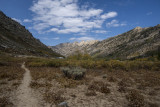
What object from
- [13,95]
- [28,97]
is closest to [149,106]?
[28,97]

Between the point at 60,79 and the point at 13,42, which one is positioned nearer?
the point at 60,79

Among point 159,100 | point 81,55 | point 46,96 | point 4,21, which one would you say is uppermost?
point 4,21

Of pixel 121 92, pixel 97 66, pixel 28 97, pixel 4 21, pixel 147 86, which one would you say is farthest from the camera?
pixel 4 21

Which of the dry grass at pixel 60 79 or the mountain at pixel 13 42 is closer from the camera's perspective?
the dry grass at pixel 60 79

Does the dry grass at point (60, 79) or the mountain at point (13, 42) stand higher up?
the mountain at point (13, 42)

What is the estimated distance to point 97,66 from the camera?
2184 centimetres

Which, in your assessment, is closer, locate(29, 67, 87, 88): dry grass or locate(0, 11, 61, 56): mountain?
locate(29, 67, 87, 88): dry grass

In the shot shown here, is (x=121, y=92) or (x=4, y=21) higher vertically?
(x=4, y=21)

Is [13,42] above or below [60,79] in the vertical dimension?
above

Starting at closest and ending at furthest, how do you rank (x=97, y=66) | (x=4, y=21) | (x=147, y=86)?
1. (x=147, y=86)
2. (x=97, y=66)
3. (x=4, y=21)

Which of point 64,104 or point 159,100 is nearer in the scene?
point 64,104

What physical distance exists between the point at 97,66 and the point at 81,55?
23.9 metres

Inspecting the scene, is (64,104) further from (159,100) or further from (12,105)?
(159,100)

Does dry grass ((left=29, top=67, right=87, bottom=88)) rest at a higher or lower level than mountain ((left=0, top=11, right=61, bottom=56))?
lower
